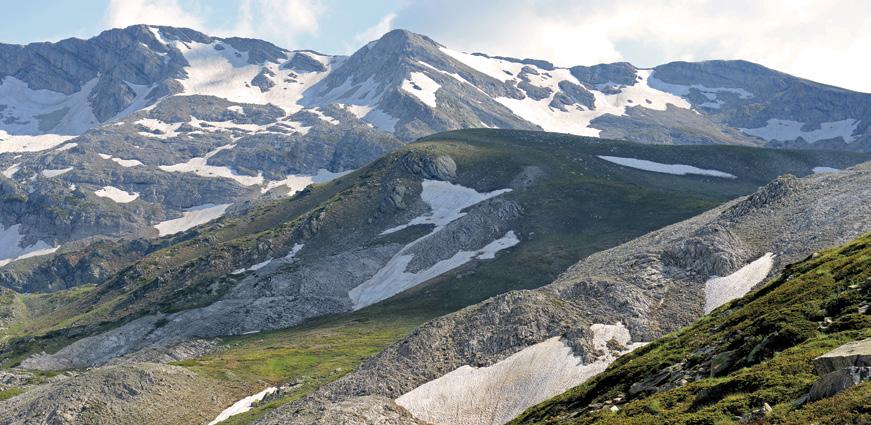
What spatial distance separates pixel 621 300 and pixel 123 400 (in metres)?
68.2

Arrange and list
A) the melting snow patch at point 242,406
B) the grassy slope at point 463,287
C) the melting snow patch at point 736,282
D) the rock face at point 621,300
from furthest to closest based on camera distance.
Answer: the grassy slope at point 463,287 → the melting snow patch at point 242,406 → the melting snow patch at point 736,282 → the rock face at point 621,300

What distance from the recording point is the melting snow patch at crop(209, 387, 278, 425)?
104562mm

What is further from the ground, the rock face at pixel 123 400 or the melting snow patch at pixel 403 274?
the melting snow patch at pixel 403 274

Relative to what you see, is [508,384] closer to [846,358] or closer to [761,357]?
[761,357]

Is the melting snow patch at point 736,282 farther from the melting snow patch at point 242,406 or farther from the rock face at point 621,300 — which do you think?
the melting snow patch at point 242,406

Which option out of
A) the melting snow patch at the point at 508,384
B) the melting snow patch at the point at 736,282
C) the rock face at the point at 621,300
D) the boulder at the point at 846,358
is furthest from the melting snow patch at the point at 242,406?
the boulder at the point at 846,358

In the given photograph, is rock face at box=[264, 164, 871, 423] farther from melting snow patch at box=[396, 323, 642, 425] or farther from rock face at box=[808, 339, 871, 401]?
rock face at box=[808, 339, 871, 401]

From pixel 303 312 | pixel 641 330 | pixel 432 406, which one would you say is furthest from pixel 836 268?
pixel 303 312

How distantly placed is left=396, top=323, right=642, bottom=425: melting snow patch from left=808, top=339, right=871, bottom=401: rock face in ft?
149

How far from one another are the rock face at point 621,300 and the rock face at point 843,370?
1941 inches

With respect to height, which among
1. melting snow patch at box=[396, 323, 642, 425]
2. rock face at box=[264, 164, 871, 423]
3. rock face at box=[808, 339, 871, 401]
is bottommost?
melting snow patch at box=[396, 323, 642, 425]

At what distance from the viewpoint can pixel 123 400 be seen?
102812 millimetres

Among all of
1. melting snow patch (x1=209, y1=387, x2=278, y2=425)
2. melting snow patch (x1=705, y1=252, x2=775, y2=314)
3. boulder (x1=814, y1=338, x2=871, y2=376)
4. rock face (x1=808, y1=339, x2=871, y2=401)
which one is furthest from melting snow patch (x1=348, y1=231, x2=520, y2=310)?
rock face (x1=808, y1=339, x2=871, y2=401)

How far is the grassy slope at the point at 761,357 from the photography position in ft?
96.1
